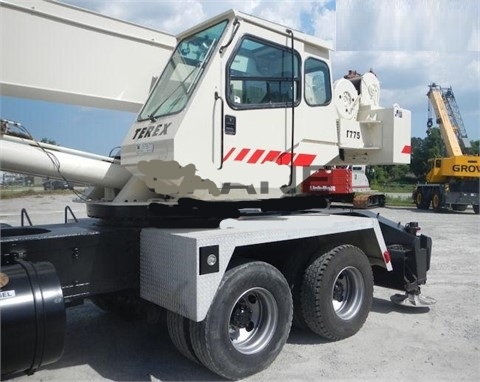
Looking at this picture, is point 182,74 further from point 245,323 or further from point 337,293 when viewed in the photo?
point 337,293

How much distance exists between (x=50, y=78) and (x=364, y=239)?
3856 mm

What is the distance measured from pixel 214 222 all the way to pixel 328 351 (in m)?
1.75

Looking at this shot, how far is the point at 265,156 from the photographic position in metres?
4.25

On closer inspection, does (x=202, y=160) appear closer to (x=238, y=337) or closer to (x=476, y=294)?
(x=238, y=337)

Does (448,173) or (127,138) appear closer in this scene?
(127,138)

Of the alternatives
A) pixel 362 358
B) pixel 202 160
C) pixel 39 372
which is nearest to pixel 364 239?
pixel 362 358

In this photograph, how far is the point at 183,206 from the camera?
419 centimetres

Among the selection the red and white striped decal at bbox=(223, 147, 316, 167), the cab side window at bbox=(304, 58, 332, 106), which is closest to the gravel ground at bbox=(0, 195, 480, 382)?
the red and white striped decal at bbox=(223, 147, 316, 167)

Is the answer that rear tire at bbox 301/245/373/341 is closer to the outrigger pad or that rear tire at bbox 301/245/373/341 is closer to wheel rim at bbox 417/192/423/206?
the outrigger pad

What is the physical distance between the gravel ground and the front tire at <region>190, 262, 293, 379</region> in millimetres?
201

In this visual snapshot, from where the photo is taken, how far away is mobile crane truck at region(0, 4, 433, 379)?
3.57 metres

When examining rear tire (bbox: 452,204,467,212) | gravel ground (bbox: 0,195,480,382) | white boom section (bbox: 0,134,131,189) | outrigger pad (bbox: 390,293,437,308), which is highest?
white boom section (bbox: 0,134,131,189)

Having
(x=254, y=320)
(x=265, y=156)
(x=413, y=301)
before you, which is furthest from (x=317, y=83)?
(x=413, y=301)

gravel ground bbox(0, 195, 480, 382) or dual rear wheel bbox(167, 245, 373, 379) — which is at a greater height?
dual rear wheel bbox(167, 245, 373, 379)
